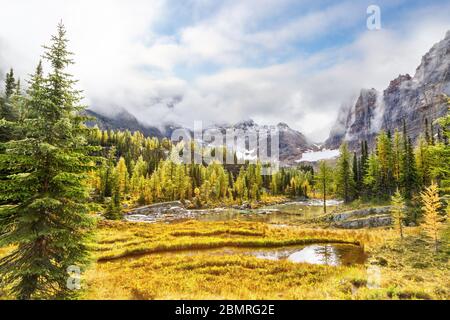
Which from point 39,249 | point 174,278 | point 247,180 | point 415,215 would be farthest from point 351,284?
point 247,180

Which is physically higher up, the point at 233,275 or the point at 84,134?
the point at 84,134

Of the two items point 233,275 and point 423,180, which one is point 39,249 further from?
point 423,180

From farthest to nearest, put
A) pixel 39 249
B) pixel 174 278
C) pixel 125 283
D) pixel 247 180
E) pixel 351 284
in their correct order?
pixel 247 180
pixel 174 278
pixel 125 283
pixel 351 284
pixel 39 249

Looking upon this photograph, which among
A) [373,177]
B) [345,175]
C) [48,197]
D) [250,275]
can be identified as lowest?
[250,275]

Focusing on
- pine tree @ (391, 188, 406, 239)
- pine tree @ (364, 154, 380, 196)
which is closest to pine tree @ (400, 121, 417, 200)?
pine tree @ (364, 154, 380, 196)

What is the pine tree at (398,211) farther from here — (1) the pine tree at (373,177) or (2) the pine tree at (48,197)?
(2) the pine tree at (48,197)

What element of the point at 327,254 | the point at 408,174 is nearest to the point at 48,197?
the point at 327,254

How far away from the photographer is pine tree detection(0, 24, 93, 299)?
9641 mm

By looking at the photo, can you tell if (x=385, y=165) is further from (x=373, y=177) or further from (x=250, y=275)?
(x=250, y=275)

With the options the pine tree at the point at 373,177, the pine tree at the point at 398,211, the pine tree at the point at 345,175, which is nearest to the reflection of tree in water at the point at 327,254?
the pine tree at the point at 398,211

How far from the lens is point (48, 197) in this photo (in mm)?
9602

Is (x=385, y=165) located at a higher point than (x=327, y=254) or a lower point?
higher

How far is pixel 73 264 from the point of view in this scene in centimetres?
1047
